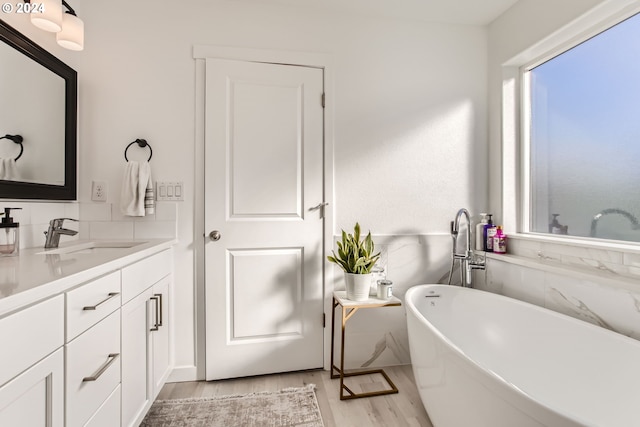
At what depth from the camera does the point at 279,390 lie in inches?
73.0

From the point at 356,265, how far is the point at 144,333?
113cm

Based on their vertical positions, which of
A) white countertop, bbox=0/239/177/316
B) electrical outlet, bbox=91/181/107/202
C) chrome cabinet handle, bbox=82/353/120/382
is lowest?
chrome cabinet handle, bbox=82/353/120/382

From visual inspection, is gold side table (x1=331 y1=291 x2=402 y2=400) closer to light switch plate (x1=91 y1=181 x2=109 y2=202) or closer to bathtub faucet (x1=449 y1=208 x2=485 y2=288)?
bathtub faucet (x1=449 y1=208 x2=485 y2=288)

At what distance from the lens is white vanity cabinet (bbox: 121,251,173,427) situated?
1288 mm

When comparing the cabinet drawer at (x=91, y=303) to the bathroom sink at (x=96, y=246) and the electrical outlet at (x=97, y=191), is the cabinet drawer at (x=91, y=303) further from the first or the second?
the electrical outlet at (x=97, y=191)

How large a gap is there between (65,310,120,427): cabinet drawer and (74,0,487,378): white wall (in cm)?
78

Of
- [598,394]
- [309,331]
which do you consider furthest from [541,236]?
[309,331]

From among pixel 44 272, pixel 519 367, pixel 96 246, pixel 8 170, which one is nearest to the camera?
pixel 44 272

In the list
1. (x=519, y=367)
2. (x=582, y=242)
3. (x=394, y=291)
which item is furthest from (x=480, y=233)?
(x=519, y=367)

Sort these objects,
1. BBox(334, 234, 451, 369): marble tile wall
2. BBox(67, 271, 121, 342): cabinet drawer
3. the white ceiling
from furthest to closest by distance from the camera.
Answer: BBox(334, 234, 451, 369): marble tile wall < the white ceiling < BBox(67, 271, 121, 342): cabinet drawer

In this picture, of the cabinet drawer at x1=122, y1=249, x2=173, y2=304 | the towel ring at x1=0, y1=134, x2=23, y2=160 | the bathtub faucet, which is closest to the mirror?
the towel ring at x1=0, y1=134, x2=23, y2=160

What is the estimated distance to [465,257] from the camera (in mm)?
2117

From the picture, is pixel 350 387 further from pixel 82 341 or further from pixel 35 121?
pixel 35 121

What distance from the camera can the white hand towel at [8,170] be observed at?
132 centimetres
